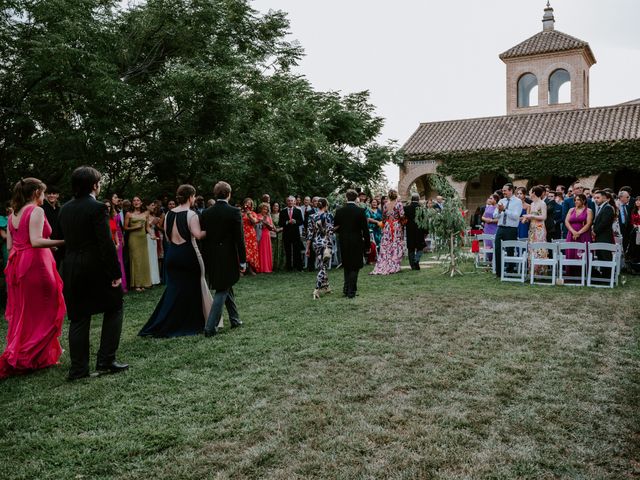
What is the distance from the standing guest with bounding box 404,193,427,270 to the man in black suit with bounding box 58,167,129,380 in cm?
904

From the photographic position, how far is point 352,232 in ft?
30.9

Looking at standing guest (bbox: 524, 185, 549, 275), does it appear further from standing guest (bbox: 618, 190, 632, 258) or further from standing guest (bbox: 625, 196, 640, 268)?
standing guest (bbox: 618, 190, 632, 258)

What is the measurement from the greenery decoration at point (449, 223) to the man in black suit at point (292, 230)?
331 centimetres

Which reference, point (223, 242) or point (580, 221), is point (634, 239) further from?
point (223, 242)

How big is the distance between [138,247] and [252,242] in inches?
136

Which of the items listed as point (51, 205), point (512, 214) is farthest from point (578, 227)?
point (51, 205)

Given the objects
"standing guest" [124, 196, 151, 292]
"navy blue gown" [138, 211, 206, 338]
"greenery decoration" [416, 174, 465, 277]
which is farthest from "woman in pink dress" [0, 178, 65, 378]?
"greenery decoration" [416, 174, 465, 277]

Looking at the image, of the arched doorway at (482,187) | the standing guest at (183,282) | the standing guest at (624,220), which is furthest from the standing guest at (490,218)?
the arched doorway at (482,187)

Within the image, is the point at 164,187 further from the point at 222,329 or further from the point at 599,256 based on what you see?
the point at 599,256

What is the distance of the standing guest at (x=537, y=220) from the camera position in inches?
436

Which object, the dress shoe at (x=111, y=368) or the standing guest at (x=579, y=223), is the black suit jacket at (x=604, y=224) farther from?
the dress shoe at (x=111, y=368)

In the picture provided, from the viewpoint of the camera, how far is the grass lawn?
3438 millimetres

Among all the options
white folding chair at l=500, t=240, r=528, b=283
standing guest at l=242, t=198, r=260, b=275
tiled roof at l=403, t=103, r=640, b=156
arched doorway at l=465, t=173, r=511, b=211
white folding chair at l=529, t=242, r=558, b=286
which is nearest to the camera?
white folding chair at l=529, t=242, r=558, b=286

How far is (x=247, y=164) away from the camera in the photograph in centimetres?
1469
